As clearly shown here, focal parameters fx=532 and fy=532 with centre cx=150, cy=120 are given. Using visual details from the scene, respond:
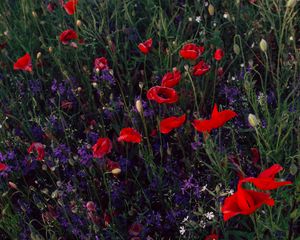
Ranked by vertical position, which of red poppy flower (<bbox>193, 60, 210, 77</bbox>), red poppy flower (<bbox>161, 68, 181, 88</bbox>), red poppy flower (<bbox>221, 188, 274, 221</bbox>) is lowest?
red poppy flower (<bbox>193, 60, 210, 77</bbox>)

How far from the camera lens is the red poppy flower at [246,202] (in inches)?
41.8

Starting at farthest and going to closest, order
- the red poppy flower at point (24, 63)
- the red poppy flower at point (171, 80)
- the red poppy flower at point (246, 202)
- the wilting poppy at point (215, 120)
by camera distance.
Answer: the red poppy flower at point (24, 63)
the red poppy flower at point (171, 80)
the wilting poppy at point (215, 120)
the red poppy flower at point (246, 202)

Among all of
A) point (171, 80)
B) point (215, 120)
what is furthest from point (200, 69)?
point (215, 120)

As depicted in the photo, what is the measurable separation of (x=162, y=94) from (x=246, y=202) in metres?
0.60

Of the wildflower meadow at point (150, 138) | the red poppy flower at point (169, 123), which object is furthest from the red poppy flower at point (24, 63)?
the red poppy flower at point (169, 123)

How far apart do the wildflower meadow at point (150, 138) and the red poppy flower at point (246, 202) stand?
0.29 ft

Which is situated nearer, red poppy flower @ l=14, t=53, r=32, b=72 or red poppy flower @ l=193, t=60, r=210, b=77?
red poppy flower @ l=193, t=60, r=210, b=77

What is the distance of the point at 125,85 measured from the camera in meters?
2.11

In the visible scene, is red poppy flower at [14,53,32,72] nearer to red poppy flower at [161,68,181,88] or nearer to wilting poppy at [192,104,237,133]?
red poppy flower at [161,68,181,88]

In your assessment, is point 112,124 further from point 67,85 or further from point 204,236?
point 204,236

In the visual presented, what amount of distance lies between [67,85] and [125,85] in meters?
0.23

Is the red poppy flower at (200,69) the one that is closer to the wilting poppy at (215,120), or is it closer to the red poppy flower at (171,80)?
the red poppy flower at (171,80)

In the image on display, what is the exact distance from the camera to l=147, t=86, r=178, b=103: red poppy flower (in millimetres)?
1515

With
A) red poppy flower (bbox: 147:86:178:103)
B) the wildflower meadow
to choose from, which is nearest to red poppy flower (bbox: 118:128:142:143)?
the wildflower meadow
